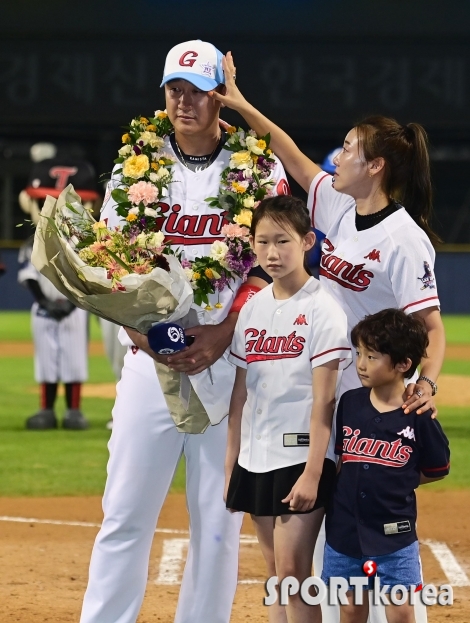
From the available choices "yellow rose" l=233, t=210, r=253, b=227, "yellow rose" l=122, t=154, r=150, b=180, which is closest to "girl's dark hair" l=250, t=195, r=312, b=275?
"yellow rose" l=233, t=210, r=253, b=227

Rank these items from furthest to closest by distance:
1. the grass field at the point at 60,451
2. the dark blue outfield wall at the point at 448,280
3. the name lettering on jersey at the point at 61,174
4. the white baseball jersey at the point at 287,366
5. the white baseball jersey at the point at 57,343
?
the dark blue outfield wall at the point at 448,280
the name lettering on jersey at the point at 61,174
the white baseball jersey at the point at 57,343
the grass field at the point at 60,451
the white baseball jersey at the point at 287,366

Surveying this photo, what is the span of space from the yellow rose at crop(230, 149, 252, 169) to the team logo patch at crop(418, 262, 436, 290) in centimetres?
73

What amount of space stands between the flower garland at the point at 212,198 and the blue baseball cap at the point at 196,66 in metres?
0.23

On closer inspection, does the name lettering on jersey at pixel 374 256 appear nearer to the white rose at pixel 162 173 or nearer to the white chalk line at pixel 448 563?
the white rose at pixel 162 173

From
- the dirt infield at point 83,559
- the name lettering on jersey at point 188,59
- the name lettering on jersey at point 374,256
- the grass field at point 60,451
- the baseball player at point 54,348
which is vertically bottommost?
the grass field at point 60,451

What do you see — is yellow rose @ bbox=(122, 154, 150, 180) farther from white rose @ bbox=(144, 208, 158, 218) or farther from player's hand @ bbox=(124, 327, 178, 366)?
player's hand @ bbox=(124, 327, 178, 366)

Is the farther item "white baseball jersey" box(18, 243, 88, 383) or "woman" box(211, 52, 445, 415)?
"white baseball jersey" box(18, 243, 88, 383)

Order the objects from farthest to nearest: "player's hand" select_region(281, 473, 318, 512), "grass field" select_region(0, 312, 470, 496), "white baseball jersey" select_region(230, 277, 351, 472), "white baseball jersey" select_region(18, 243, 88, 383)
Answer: "white baseball jersey" select_region(18, 243, 88, 383), "grass field" select_region(0, 312, 470, 496), "white baseball jersey" select_region(230, 277, 351, 472), "player's hand" select_region(281, 473, 318, 512)

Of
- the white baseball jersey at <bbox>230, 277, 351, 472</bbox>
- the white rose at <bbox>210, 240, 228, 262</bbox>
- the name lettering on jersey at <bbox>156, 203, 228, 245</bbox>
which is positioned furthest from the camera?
the name lettering on jersey at <bbox>156, 203, 228, 245</bbox>

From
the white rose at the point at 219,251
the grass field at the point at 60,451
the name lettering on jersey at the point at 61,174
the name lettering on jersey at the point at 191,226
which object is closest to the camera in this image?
the white rose at the point at 219,251

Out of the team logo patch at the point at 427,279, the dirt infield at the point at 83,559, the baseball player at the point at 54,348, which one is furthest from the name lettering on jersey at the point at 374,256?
the baseball player at the point at 54,348

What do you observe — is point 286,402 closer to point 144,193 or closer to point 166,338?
Result: point 166,338

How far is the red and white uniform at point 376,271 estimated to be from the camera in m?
3.64

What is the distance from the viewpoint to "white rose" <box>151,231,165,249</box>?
3670mm
